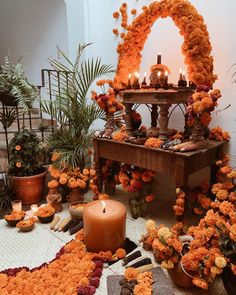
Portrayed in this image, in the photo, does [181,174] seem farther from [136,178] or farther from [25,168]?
[25,168]

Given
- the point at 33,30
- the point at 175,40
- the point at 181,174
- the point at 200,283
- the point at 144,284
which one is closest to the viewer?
the point at 200,283

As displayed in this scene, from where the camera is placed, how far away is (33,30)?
4.00 meters

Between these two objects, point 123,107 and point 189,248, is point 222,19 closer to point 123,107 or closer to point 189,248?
point 123,107

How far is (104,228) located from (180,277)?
444 mm

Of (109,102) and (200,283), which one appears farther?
(109,102)

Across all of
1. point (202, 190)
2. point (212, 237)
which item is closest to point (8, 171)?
point (202, 190)

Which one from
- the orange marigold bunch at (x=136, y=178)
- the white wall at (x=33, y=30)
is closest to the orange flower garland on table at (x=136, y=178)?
the orange marigold bunch at (x=136, y=178)

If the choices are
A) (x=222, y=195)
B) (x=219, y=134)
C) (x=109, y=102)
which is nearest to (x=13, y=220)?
(x=109, y=102)

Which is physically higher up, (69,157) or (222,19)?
(222,19)

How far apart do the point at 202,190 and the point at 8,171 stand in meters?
1.56

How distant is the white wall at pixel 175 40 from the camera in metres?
1.81

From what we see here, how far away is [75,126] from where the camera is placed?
7.44 feet

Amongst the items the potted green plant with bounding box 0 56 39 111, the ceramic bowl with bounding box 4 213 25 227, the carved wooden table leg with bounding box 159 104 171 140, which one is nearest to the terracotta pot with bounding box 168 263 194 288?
the carved wooden table leg with bounding box 159 104 171 140

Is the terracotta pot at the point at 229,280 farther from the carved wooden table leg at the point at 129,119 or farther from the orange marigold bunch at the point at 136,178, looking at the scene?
the carved wooden table leg at the point at 129,119
